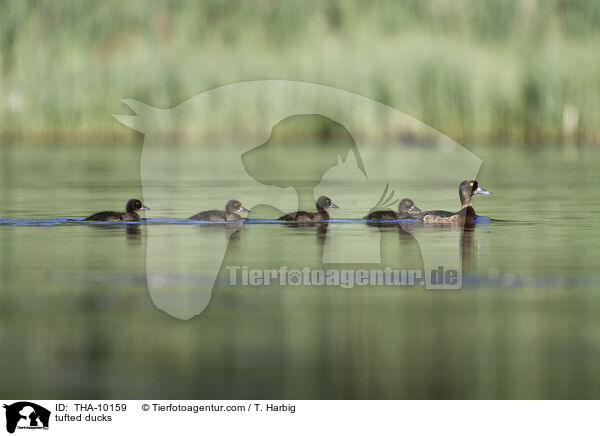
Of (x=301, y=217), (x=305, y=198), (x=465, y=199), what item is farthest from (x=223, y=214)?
(x=305, y=198)

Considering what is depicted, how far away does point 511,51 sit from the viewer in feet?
A: 92.8

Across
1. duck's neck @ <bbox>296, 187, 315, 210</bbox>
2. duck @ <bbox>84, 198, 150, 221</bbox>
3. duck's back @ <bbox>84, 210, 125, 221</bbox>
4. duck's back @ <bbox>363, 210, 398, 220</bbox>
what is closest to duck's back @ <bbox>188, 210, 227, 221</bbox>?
duck @ <bbox>84, 198, 150, 221</bbox>

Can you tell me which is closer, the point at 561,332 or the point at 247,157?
the point at 561,332

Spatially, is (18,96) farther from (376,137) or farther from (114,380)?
(114,380)

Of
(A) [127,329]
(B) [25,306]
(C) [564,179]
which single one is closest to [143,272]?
(B) [25,306]

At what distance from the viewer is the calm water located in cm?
635

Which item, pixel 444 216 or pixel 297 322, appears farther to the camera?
pixel 444 216

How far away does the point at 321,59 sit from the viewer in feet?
93.7

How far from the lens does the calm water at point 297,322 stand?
635 cm

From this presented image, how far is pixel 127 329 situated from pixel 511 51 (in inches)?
864

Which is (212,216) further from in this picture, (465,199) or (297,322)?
(297,322)
